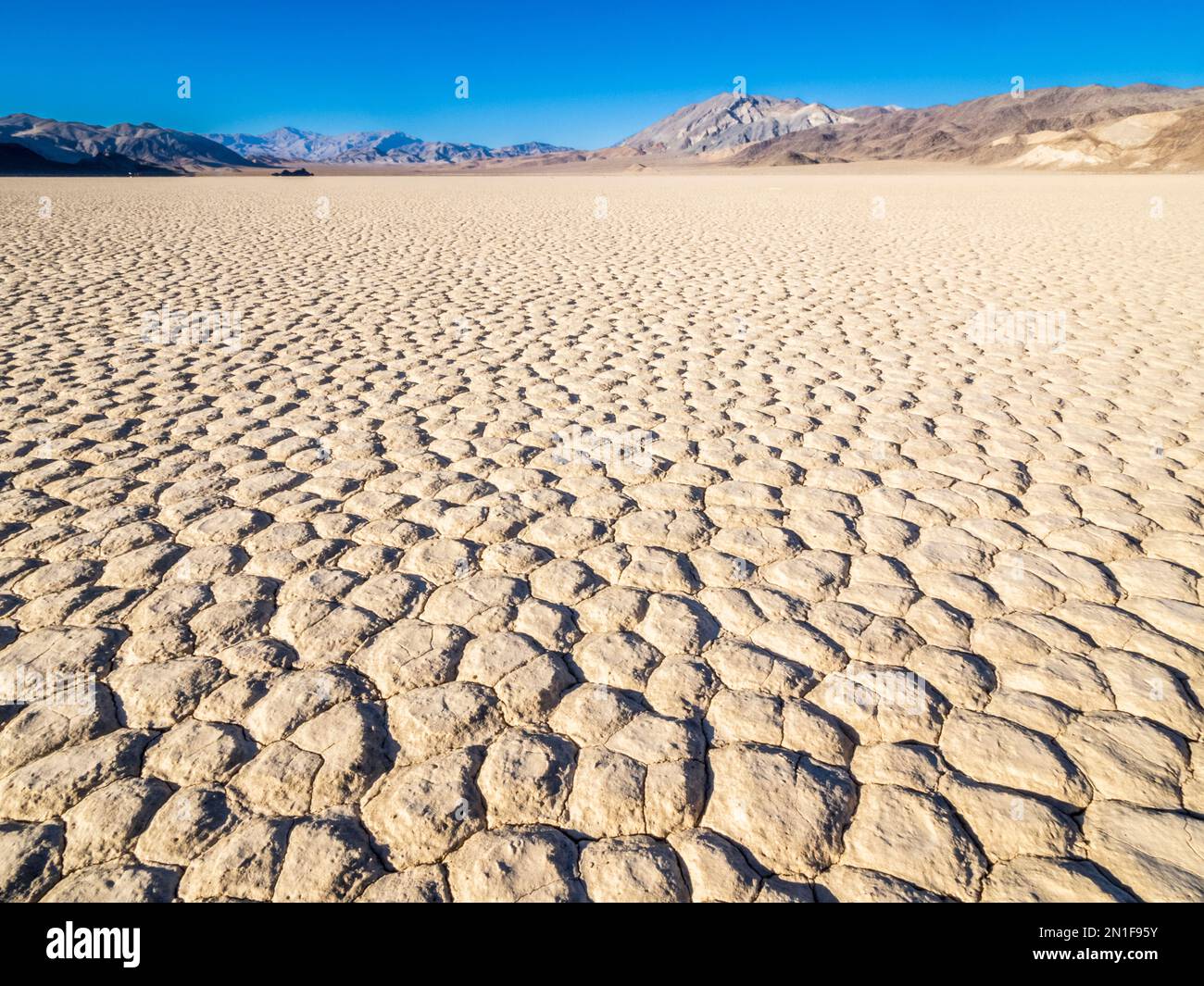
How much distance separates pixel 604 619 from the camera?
199 cm

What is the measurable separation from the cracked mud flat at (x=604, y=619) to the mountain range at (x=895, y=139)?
157 ft

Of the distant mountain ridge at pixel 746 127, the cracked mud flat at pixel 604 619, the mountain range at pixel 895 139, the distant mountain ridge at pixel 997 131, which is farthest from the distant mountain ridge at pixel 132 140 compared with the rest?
the cracked mud flat at pixel 604 619

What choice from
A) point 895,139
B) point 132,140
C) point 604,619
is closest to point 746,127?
point 895,139

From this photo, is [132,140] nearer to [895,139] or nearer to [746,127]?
[746,127]

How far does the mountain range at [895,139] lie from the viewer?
44.4 meters

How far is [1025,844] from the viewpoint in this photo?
4.39 ft

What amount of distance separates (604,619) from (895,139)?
123 m

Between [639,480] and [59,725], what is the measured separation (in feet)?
6.63

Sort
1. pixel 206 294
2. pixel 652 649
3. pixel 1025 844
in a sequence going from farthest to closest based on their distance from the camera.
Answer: pixel 206 294
pixel 652 649
pixel 1025 844

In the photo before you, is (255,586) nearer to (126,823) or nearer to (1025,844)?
(126,823)

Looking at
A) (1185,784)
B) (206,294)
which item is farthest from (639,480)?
(206,294)

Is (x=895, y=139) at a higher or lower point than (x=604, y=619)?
higher
